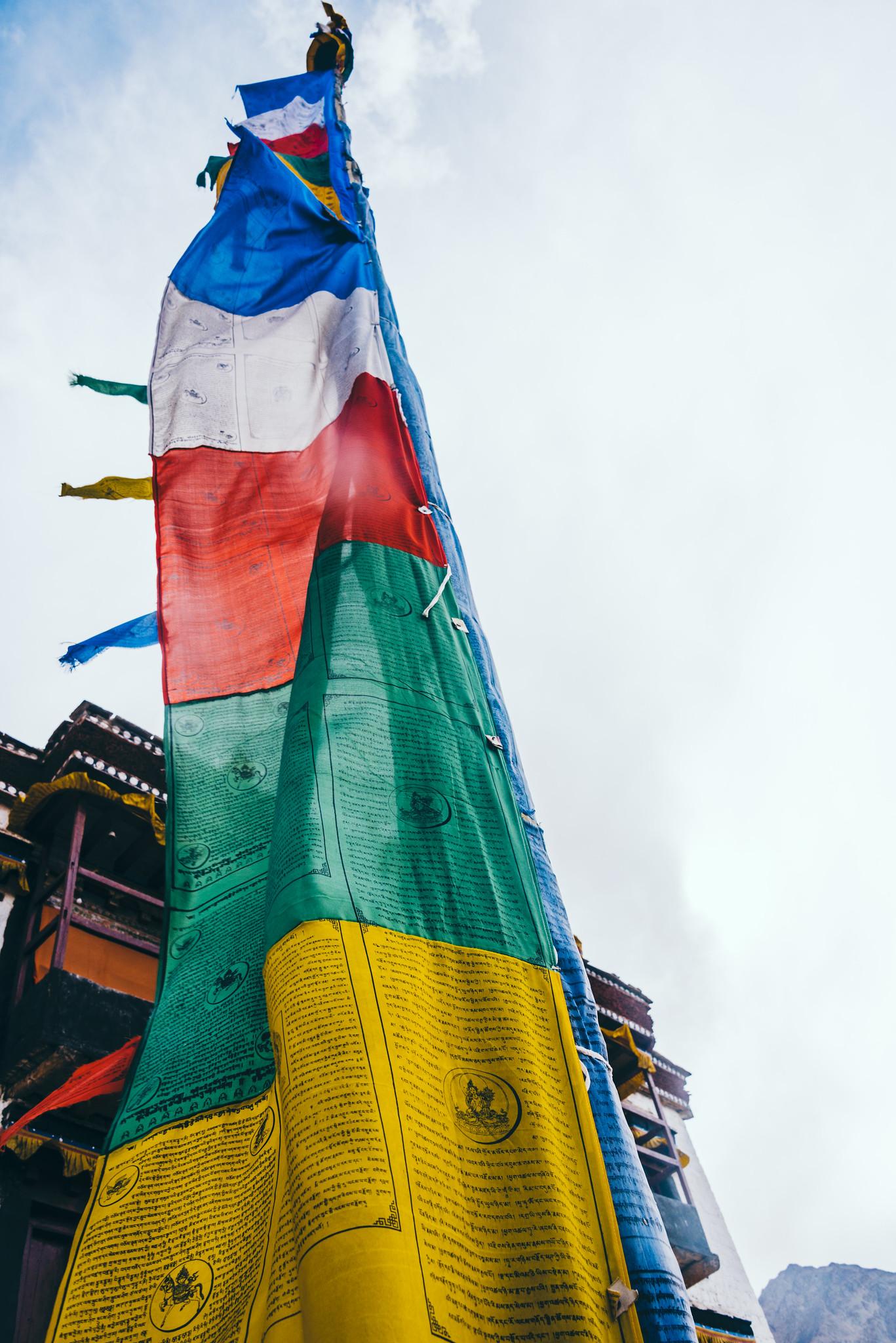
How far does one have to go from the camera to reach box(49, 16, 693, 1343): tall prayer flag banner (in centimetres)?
174

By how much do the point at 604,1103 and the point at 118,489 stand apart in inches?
162

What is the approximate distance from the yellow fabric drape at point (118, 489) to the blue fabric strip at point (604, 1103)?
6.08 feet

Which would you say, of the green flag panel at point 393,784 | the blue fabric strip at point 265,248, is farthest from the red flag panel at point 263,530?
the blue fabric strip at point 265,248

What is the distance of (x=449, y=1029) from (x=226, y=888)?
1.01 meters

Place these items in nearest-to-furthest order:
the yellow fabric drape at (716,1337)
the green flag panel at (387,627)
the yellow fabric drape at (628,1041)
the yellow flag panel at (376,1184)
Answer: the yellow flag panel at (376,1184), the green flag panel at (387,627), the yellow fabric drape at (716,1337), the yellow fabric drape at (628,1041)

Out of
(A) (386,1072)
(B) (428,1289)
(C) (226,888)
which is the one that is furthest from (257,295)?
(B) (428,1289)

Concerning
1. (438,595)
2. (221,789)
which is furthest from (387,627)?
(221,789)

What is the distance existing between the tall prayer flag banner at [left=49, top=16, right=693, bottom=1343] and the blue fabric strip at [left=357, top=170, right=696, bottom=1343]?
0.01 m

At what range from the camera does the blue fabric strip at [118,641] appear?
15.6 feet

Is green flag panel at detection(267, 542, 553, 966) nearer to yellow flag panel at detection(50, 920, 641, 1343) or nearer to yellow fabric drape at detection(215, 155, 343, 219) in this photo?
yellow flag panel at detection(50, 920, 641, 1343)

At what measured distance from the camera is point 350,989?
208 centimetres

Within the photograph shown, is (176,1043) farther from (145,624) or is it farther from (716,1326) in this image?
(716,1326)

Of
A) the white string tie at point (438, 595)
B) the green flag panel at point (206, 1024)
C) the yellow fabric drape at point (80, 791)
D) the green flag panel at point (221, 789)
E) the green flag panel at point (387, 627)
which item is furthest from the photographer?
the yellow fabric drape at point (80, 791)

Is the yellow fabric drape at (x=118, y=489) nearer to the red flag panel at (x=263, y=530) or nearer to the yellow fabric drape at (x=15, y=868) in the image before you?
the red flag panel at (x=263, y=530)
